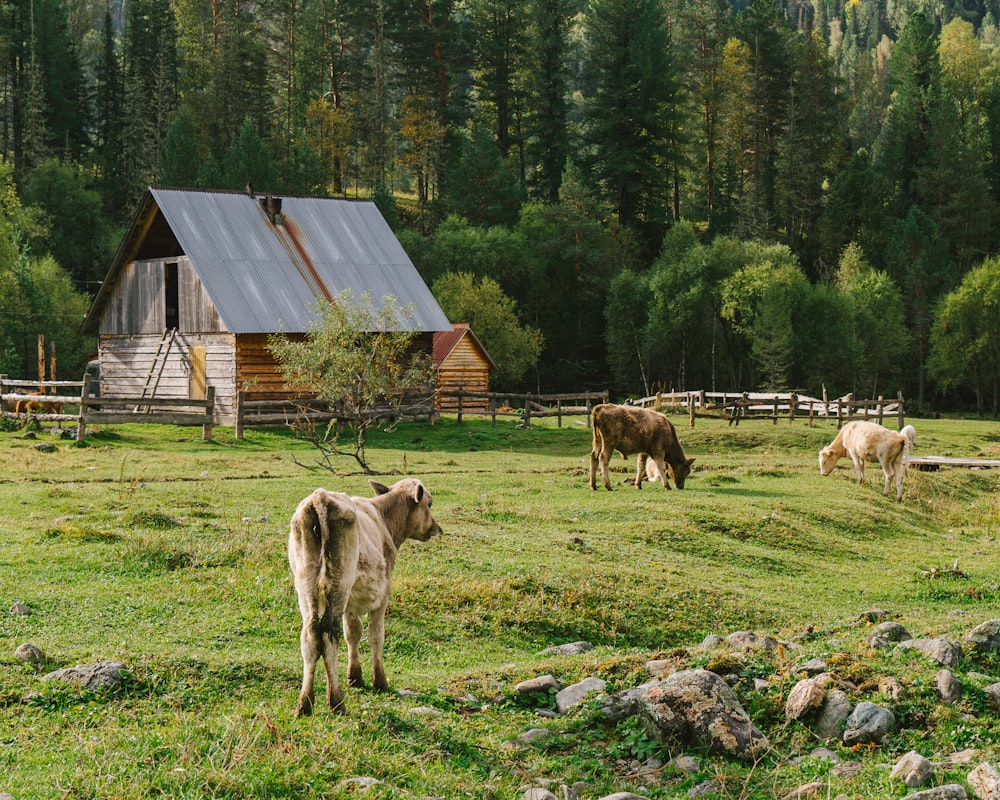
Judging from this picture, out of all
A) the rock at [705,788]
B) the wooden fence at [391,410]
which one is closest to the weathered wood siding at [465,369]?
the wooden fence at [391,410]

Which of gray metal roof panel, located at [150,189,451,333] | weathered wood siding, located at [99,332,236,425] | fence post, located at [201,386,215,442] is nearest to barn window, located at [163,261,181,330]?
weathered wood siding, located at [99,332,236,425]

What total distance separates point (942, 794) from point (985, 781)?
0.43 meters

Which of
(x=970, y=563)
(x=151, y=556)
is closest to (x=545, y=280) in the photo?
(x=970, y=563)

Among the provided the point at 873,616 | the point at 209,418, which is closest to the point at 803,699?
the point at 873,616

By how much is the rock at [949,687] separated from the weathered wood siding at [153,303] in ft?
105

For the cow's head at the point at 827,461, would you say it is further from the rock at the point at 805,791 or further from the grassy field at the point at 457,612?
the rock at the point at 805,791

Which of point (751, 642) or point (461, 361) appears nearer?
point (751, 642)

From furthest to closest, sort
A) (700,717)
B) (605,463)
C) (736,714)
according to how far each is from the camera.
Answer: (605,463) < (736,714) < (700,717)

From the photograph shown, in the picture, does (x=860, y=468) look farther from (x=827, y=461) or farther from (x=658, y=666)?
(x=658, y=666)

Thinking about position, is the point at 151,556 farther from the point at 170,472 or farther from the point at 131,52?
the point at 131,52

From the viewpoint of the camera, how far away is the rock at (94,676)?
27.3 feet

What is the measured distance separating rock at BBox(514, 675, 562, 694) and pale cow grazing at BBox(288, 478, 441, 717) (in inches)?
46.3

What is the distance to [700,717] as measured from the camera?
8234mm

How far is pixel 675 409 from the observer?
4722cm
